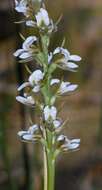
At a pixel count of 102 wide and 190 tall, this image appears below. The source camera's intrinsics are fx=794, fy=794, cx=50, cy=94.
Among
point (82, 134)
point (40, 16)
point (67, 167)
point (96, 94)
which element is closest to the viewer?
point (40, 16)

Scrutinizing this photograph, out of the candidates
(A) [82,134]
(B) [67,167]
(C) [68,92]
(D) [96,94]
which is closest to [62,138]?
(C) [68,92]

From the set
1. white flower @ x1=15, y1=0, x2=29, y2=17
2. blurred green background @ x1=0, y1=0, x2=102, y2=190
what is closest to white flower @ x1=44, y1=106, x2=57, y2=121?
white flower @ x1=15, y1=0, x2=29, y2=17

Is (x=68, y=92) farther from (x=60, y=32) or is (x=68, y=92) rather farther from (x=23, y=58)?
(x=60, y=32)

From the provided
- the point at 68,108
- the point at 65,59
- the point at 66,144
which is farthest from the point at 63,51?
the point at 68,108

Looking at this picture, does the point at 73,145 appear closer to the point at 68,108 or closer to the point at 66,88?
the point at 66,88

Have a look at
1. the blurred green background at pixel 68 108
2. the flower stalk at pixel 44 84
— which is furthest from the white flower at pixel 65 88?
the blurred green background at pixel 68 108

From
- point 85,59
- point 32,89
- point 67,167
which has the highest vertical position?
point 32,89

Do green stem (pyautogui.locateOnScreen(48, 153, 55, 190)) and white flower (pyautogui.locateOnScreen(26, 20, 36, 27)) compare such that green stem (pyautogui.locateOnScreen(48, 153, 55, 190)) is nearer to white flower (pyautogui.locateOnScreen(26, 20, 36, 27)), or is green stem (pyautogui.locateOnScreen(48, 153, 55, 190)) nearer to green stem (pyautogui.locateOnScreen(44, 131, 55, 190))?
green stem (pyautogui.locateOnScreen(44, 131, 55, 190))
